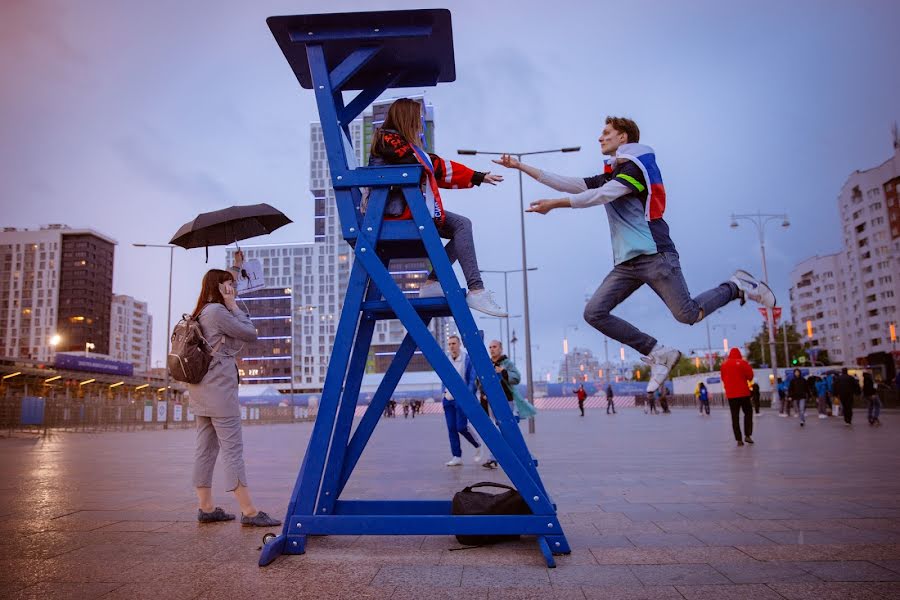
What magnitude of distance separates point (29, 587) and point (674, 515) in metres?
4.24

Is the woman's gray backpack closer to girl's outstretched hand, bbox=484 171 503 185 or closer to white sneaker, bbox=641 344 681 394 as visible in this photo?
girl's outstretched hand, bbox=484 171 503 185

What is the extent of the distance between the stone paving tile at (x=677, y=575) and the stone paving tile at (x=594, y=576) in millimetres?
61

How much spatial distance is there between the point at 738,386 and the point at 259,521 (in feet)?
35.7

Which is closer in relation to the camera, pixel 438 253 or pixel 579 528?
pixel 438 253

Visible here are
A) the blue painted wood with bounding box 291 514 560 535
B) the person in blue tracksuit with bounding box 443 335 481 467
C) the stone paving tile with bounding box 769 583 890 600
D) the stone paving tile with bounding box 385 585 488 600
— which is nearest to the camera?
the stone paving tile with bounding box 769 583 890 600

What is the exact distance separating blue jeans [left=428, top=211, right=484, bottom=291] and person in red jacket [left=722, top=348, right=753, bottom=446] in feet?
33.0

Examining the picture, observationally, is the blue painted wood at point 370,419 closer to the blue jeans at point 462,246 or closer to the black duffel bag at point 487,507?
the blue jeans at point 462,246

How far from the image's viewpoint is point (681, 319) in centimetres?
419

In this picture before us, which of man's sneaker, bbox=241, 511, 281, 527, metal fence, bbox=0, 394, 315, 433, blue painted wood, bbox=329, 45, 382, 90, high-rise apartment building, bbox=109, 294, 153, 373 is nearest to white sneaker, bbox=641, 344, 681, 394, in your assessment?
blue painted wood, bbox=329, 45, 382, 90

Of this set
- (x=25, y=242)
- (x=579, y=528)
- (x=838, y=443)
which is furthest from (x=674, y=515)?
(x=25, y=242)

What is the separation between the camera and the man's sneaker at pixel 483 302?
381 cm

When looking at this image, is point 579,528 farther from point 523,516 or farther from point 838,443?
point 838,443

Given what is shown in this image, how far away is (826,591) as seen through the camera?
2818mm

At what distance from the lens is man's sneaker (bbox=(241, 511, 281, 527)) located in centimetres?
475
